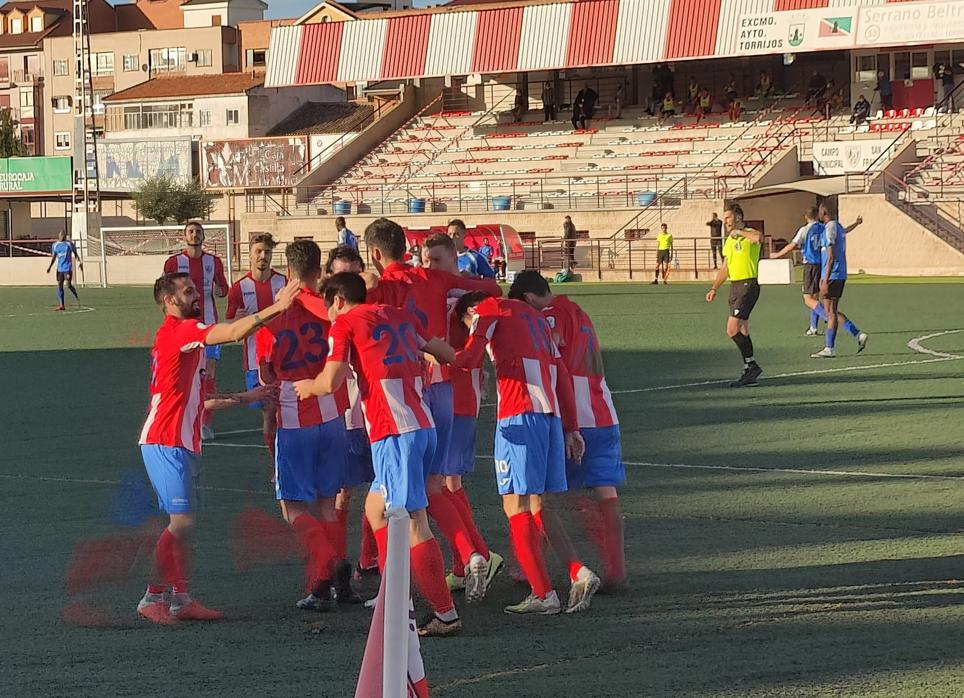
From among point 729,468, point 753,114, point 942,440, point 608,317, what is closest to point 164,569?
point 729,468

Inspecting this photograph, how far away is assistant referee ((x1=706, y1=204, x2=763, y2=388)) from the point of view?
16.9m

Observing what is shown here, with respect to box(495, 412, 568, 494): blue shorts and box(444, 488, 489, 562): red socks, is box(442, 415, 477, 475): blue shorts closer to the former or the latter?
box(444, 488, 489, 562): red socks

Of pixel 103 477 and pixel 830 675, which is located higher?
pixel 830 675

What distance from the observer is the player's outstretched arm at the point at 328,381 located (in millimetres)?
6793

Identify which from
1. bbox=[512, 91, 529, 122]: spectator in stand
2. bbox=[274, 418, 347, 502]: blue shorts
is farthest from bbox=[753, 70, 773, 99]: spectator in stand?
bbox=[274, 418, 347, 502]: blue shorts

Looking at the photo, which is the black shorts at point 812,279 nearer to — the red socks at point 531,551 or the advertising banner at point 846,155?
the red socks at point 531,551

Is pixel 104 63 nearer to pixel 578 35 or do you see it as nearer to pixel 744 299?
pixel 578 35

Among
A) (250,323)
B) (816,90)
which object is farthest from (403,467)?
(816,90)

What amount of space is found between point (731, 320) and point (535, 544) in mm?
10113

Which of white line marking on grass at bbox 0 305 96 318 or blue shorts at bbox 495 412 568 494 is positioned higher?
blue shorts at bbox 495 412 568 494

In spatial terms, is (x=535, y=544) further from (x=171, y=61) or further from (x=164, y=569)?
(x=171, y=61)

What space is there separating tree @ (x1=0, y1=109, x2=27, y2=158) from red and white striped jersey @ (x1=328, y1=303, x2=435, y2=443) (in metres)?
91.3

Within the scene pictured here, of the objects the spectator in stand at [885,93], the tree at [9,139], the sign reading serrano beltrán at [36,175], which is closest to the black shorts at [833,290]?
the spectator in stand at [885,93]

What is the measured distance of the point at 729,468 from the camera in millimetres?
11453
